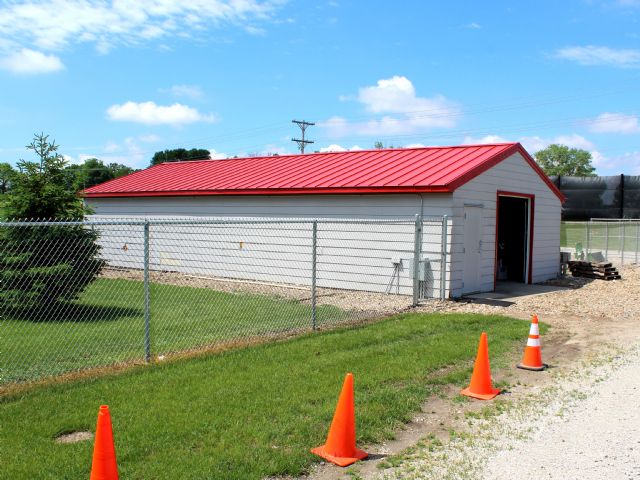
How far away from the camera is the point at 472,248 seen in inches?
565

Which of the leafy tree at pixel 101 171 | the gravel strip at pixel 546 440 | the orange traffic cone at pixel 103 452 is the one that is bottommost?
the gravel strip at pixel 546 440

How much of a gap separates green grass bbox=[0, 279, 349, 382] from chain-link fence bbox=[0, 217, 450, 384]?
2cm

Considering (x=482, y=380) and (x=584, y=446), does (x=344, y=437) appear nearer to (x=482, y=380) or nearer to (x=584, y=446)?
(x=584, y=446)

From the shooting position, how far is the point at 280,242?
649 inches

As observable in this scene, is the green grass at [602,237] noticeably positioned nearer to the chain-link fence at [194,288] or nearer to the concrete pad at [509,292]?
the concrete pad at [509,292]

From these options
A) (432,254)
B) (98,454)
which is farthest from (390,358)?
(432,254)

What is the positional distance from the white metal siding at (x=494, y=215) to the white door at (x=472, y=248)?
20 cm

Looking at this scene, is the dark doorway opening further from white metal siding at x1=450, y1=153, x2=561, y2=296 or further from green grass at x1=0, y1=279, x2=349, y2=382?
green grass at x1=0, y1=279, x2=349, y2=382

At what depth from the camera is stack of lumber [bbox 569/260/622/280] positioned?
19406mm

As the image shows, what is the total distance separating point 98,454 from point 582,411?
4.64m

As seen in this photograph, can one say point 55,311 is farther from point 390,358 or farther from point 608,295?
point 608,295

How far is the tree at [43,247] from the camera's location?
423 inches

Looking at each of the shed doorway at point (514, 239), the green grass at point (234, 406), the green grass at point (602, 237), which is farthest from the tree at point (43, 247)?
the green grass at point (602, 237)

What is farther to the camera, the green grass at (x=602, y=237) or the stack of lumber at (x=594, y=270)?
the green grass at (x=602, y=237)
